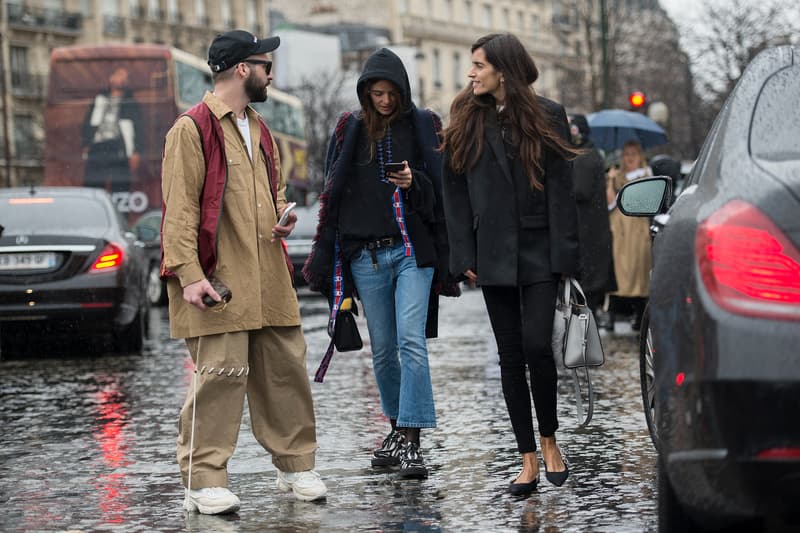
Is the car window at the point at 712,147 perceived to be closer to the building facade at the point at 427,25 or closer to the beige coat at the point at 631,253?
the beige coat at the point at 631,253

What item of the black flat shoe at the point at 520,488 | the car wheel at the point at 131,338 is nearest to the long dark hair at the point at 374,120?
the black flat shoe at the point at 520,488

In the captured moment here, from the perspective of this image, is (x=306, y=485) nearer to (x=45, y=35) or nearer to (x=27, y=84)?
(x=27, y=84)

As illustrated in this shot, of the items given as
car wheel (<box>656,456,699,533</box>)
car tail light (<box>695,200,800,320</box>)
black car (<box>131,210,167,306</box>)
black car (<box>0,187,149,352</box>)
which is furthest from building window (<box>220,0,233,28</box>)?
car tail light (<box>695,200,800,320</box>)

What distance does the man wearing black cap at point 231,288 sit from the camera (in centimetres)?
627

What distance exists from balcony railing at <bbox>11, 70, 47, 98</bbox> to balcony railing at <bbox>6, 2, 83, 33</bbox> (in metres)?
2.30

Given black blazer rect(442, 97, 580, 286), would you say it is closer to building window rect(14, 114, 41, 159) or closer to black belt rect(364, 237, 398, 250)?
black belt rect(364, 237, 398, 250)

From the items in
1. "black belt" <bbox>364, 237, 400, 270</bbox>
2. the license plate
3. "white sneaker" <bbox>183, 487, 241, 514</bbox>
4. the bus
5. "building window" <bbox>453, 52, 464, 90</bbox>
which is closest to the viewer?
"white sneaker" <bbox>183, 487, 241, 514</bbox>

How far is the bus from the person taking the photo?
92.2 feet

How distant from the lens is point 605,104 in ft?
127

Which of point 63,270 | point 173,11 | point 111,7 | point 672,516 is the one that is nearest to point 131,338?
point 63,270

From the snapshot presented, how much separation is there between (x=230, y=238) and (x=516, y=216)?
1.14 meters

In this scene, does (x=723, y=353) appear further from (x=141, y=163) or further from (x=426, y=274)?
(x=141, y=163)

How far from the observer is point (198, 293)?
20.1ft

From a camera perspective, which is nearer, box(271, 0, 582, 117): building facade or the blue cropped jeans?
the blue cropped jeans
